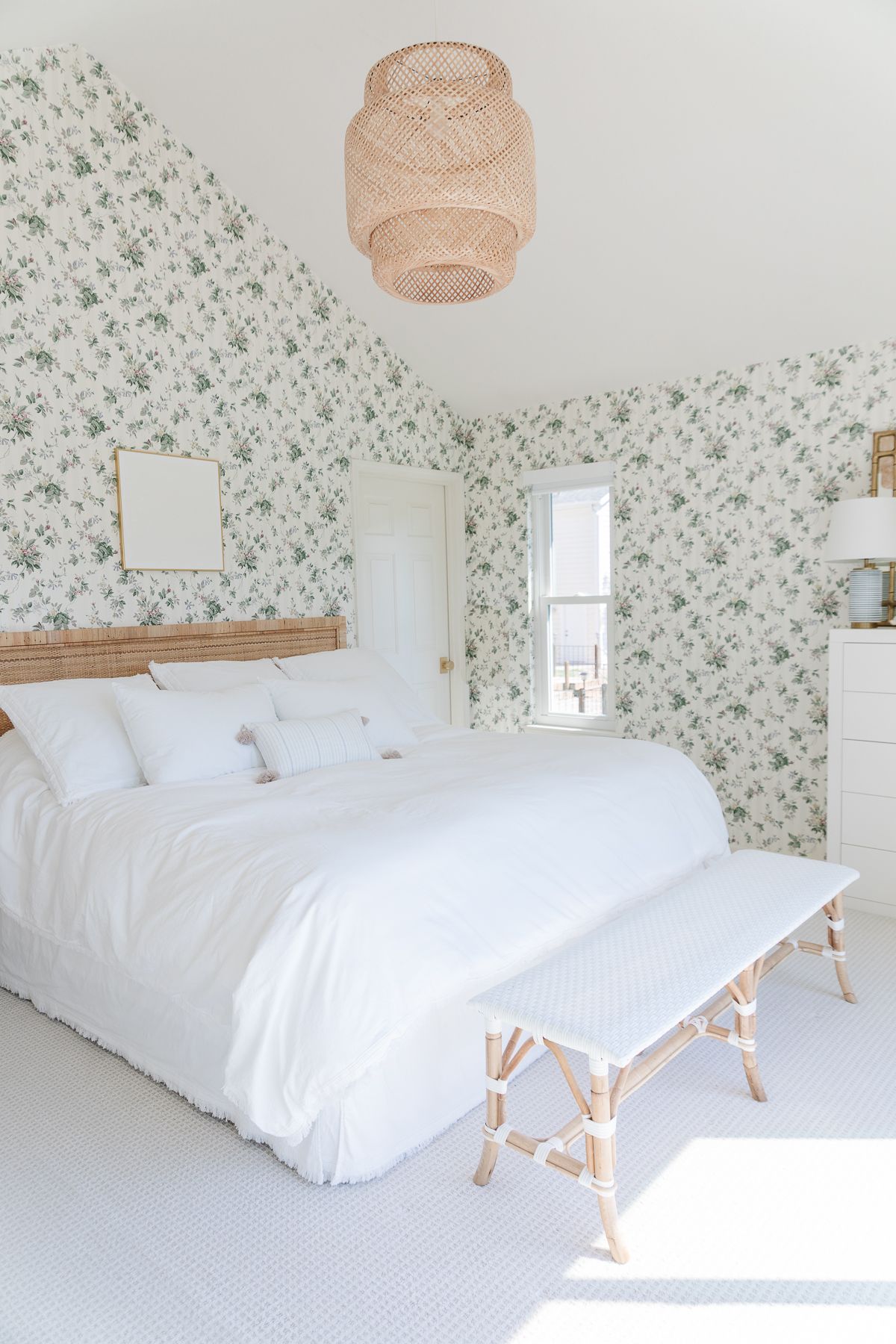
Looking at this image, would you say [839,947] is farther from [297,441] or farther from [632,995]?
[297,441]

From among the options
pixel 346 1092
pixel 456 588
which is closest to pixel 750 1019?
pixel 346 1092

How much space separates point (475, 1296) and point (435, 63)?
2597mm

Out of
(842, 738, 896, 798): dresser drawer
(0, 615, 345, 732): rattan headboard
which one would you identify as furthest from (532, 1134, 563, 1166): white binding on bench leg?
(0, 615, 345, 732): rattan headboard

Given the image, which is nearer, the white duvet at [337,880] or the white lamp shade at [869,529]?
the white duvet at [337,880]

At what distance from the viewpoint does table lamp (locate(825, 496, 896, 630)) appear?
3414mm

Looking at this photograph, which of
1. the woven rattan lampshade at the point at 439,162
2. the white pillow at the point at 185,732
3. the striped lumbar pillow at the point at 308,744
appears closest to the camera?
the woven rattan lampshade at the point at 439,162

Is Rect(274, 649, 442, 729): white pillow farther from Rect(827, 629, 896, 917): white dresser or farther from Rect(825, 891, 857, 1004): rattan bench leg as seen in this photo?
Rect(825, 891, 857, 1004): rattan bench leg

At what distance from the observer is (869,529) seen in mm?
3418

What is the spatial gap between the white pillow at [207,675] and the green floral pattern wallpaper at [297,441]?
1.28ft

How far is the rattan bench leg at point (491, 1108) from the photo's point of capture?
1826 millimetres

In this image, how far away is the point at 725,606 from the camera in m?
4.18

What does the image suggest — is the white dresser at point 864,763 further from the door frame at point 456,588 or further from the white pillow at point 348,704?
the door frame at point 456,588

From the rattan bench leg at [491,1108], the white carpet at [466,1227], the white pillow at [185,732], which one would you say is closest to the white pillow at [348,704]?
the white pillow at [185,732]

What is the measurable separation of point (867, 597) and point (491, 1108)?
2613 millimetres
